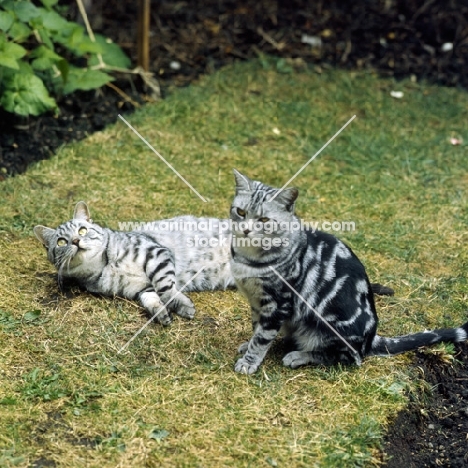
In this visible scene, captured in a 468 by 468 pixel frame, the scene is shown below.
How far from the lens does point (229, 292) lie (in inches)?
216

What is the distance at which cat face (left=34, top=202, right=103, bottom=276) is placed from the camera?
199 inches

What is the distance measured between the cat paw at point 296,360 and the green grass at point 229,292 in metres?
0.06

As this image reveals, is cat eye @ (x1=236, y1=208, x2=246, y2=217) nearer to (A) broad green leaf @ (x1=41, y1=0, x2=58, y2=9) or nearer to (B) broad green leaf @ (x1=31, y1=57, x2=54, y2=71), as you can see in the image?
(B) broad green leaf @ (x1=31, y1=57, x2=54, y2=71)

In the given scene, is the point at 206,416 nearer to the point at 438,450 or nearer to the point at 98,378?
the point at 98,378

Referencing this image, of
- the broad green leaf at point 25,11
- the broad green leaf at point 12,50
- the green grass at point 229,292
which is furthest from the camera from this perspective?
the broad green leaf at point 25,11

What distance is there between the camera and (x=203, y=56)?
9.10 m

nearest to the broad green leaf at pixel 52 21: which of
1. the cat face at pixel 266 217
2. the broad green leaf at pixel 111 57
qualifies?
the broad green leaf at pixel 111 57

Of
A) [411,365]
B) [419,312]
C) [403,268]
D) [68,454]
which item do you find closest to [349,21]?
[403,268]

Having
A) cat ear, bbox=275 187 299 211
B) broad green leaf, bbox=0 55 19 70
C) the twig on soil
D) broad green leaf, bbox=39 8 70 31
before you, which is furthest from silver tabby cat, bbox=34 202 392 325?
the twig on soil

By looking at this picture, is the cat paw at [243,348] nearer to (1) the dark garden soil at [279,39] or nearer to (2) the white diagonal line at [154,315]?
(2) the white diagonal line at [154,315]

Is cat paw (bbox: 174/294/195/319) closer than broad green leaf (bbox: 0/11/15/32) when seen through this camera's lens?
Yes

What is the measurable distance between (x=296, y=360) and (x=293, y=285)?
1.55 feet

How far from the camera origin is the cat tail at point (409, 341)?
4.72 m

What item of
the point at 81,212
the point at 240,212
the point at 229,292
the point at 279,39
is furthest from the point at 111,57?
the point at 240,212
